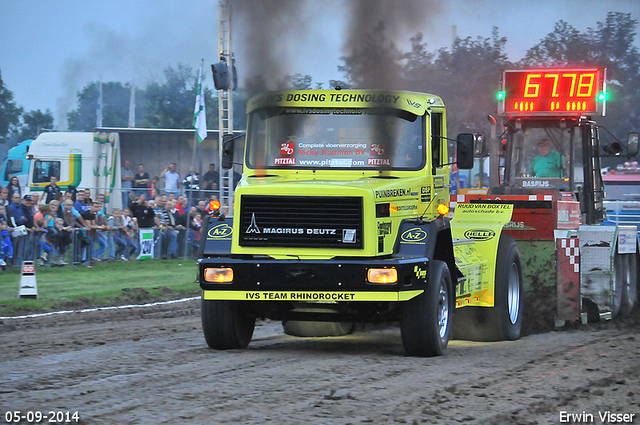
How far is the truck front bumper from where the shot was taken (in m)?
8.39

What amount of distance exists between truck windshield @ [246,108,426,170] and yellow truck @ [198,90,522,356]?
11 millimetres

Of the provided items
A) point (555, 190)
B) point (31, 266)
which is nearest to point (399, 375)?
point (555, 190)

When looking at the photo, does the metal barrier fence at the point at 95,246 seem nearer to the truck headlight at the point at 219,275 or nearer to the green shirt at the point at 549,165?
the green shirt at the point at 549,165

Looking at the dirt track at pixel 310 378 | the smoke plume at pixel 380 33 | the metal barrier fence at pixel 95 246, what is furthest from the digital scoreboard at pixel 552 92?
the metal barrier fence at pixel 95 246

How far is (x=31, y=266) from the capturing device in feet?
46.6

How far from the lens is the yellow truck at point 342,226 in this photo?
8.50m

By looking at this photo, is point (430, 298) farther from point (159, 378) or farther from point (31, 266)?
point (31, 266)

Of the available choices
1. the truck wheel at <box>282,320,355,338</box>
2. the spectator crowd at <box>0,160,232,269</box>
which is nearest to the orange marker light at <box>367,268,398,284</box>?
the truck wheel at <box>282,320,355,338</box>

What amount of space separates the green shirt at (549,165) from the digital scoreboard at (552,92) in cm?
65

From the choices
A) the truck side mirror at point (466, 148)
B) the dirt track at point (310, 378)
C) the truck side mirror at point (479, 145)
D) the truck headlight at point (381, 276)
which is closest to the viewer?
the dirt track at point (310, 378)

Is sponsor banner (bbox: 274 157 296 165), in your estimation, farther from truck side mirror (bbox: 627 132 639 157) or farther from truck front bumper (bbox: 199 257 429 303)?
truck side mirror (bbox: 627 132 639 157)

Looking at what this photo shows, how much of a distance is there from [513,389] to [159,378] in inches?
115

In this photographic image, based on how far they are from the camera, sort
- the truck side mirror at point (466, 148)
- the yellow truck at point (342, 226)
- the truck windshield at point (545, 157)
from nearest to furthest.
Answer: the yellow truck at point (342, 226)
the truck side mirror at point (466, 148)
the truck windshield at point (545, 157)

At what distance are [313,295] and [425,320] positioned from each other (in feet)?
3.66
